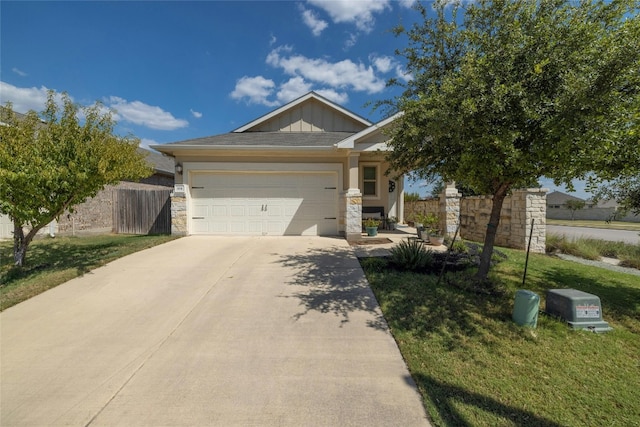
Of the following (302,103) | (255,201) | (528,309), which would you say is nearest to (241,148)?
(255,201)

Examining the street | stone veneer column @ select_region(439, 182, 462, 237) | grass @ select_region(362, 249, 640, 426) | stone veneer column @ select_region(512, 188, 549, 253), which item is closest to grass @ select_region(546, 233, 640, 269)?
the street

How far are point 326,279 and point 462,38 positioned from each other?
4.65 meters

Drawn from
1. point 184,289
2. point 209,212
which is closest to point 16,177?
point 184,289

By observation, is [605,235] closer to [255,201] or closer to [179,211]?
[255,201]

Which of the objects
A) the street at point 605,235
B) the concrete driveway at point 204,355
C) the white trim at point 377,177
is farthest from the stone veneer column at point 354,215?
the street at point 605,235

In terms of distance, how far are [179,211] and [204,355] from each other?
Answer: 7.51 m

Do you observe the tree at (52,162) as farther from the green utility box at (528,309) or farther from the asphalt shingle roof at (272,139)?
the green utility box at (528,309)

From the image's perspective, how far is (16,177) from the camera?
461 cm

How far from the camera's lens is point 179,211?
9336 millimetres

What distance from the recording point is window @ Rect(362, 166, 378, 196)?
11.6 metres

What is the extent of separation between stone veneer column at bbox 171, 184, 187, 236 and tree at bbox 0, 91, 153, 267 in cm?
320

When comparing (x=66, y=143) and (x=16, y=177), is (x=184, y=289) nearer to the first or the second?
(x=16, y=177)

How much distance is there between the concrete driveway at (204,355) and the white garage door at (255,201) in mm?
4373

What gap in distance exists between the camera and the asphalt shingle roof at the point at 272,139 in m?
9.49
